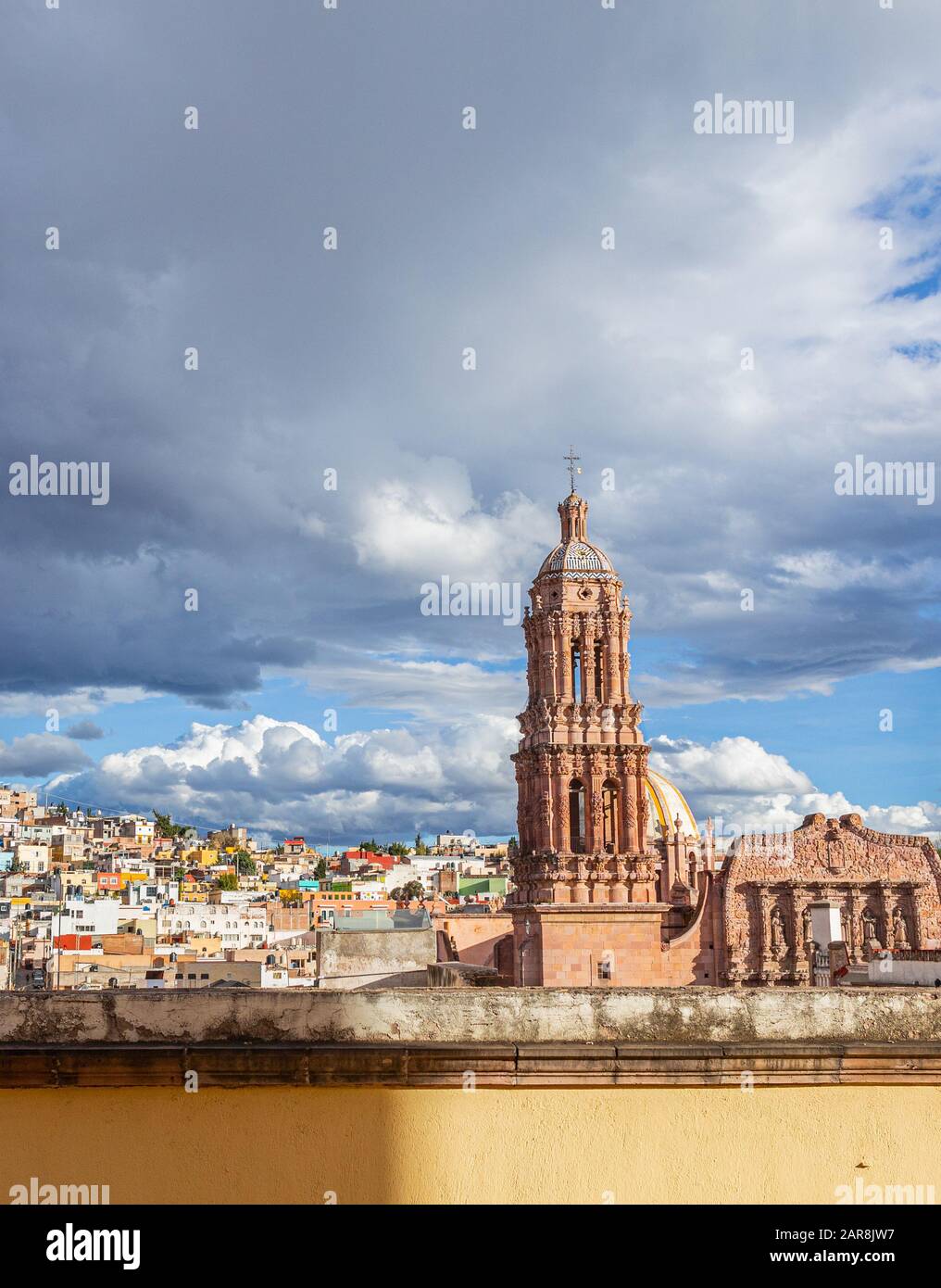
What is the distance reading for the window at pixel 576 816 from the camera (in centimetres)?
3105

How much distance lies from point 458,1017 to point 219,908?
214 ft

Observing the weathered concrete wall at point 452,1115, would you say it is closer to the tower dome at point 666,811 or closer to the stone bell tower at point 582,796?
the stone bell tower at point 582,796

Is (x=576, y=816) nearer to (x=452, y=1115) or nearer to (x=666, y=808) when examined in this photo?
(x=666, y=808)

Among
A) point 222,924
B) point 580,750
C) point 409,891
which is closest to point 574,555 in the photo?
point 580,750

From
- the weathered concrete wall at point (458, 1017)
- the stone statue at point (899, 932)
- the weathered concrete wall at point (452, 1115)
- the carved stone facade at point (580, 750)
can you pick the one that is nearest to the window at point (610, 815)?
the carved stone facade at point (580, 750)

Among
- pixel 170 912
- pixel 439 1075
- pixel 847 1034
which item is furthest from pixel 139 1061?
pixel 170 912

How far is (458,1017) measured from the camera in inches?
184

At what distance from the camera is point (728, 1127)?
4531 mm

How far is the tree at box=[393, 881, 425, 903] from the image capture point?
8862 centimetres

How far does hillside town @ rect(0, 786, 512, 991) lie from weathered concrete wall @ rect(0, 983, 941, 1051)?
2.06 meters

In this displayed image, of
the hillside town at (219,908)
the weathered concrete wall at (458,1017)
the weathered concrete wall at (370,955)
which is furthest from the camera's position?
the hillside town at (219,908)

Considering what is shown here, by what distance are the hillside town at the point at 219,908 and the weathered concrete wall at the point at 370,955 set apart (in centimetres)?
2

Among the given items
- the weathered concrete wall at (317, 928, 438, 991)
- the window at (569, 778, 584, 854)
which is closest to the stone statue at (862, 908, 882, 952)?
the window at (569, 778, 584, 854)
